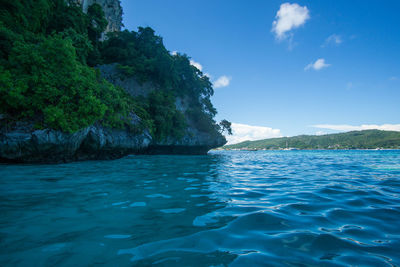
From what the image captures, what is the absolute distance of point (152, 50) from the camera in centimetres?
2566

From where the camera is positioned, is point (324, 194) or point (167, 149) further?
point (167, 149)

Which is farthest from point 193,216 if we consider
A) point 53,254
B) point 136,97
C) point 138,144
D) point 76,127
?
point 136,97

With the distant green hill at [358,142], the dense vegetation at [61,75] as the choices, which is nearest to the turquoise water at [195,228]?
the dense vegetation at [61,75]

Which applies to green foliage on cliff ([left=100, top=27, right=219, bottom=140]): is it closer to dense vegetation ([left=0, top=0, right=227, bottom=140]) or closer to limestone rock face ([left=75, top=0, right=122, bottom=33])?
dense vegetation ([left=0, top=0, right=227, bottom=140])

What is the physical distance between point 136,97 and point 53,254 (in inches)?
838

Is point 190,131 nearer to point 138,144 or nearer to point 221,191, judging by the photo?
point 138,144

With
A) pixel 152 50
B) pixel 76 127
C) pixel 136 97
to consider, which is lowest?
pixel 76 127

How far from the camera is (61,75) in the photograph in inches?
374

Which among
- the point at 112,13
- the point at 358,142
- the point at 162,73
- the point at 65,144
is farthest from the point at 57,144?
the point at 358,142

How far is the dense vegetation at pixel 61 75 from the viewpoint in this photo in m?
8.63

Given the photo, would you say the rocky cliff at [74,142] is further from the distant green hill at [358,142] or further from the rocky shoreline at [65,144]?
the distant green hill at [358,142]

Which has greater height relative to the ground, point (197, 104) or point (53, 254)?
point (197, 104)

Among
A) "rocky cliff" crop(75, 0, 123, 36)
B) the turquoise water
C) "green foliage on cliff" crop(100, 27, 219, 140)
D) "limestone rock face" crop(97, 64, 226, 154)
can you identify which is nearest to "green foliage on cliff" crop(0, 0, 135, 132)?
the turquoise water

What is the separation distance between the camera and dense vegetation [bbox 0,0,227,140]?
8633 mm
